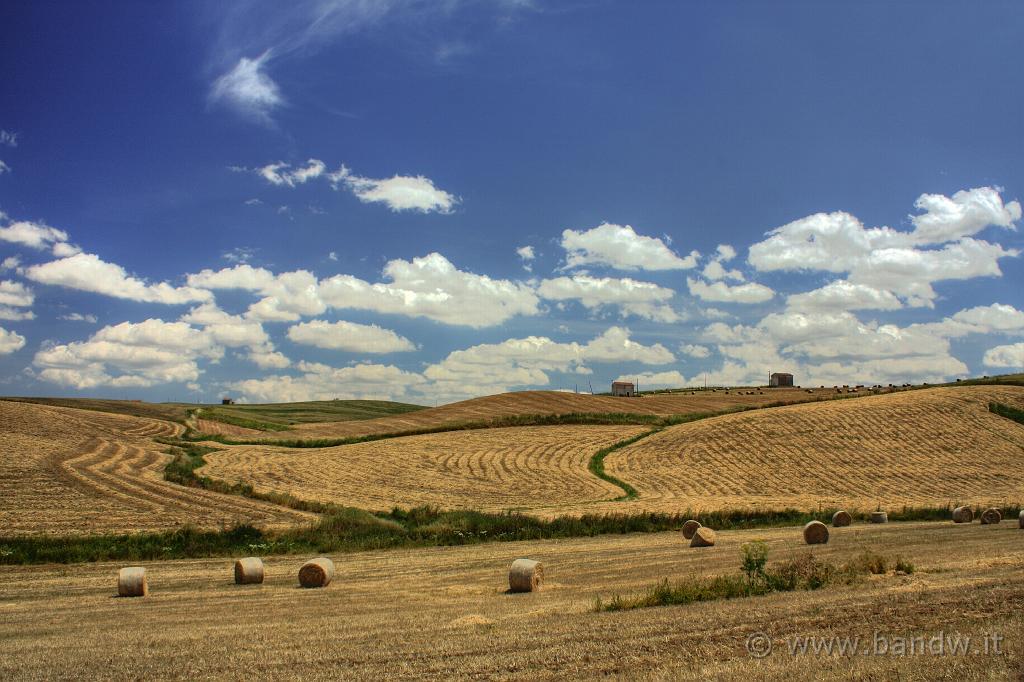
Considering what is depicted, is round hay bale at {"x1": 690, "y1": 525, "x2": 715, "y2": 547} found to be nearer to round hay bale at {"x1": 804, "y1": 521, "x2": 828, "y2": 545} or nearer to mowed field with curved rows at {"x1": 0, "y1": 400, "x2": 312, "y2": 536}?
round hay bale at {"x1": 804, "y1": 521, "x2": 828, "y2": 545}

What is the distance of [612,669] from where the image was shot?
8109mm

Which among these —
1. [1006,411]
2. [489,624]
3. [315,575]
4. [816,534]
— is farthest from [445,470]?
[1006,411]

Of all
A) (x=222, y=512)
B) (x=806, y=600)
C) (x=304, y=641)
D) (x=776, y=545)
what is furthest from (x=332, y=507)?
(x=806, y=600)

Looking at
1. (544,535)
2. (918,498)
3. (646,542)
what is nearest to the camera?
(646,542)

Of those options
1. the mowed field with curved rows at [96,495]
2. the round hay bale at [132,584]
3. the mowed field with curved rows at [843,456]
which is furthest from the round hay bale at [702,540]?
the mowed field with curved rows at [96,495]

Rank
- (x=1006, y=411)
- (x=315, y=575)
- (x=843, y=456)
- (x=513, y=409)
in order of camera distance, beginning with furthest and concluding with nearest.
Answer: (x=513, y=409) → (x=1006, y=411) → (x=843, y=456) → (x=315, y=575)

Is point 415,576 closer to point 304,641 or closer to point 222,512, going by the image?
point 304,641

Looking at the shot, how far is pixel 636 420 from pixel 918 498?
3334 centimetres

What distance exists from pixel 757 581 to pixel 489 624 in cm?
498

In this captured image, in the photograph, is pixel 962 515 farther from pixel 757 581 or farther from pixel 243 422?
pixel 243 422

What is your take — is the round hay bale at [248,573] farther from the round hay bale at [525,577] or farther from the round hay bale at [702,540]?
the round hay bale at [702,540]

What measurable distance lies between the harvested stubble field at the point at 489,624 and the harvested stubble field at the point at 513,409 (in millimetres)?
52062

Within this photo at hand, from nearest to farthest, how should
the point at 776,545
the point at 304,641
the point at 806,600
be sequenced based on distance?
the point at 304,641 → the point at 806,600 → the point at 776,545

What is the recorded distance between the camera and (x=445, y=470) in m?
41.7
